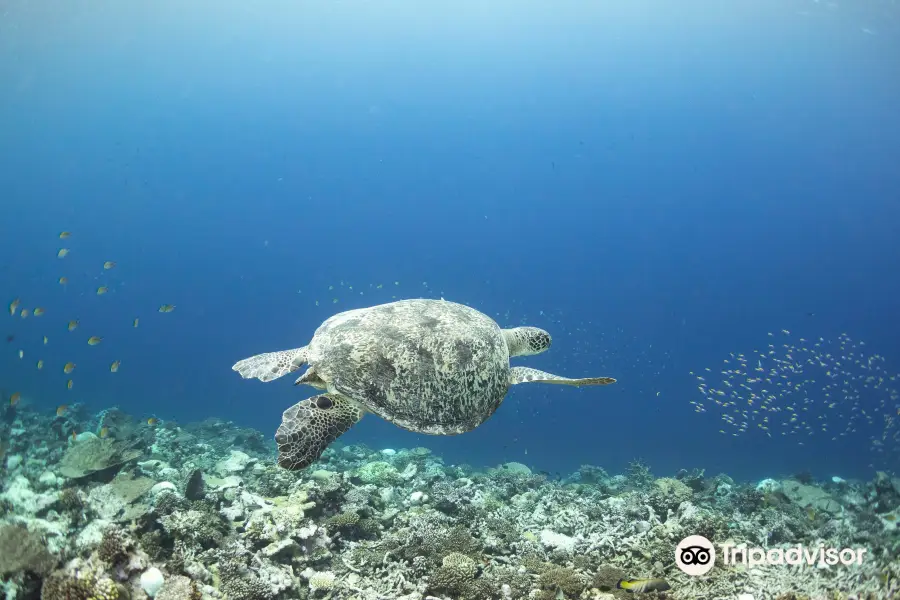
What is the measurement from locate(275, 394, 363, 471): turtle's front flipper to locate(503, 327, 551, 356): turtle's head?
9.12 ft

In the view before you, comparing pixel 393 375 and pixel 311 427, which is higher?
pixel 393 375

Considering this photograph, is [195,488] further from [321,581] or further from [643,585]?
[643,585]

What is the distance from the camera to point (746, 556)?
4910mm

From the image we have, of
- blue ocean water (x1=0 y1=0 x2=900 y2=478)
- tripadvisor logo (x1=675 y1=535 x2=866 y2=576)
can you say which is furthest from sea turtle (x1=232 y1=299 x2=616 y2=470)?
blue ocean water (x1=0 y1=0 x2=900 y2=478)

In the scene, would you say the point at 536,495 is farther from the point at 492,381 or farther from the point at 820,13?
the point at 820,13

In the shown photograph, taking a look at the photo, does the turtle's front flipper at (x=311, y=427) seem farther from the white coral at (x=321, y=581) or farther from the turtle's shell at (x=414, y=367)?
the white coral at (x=321, y=581)

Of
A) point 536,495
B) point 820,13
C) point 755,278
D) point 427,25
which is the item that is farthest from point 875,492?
point 755,278

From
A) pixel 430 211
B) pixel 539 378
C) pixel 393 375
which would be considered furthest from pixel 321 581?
pixel 430 211

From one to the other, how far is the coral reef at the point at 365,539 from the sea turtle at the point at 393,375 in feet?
4.20

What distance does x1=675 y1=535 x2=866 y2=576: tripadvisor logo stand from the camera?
470 cm

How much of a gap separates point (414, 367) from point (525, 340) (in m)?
2.52

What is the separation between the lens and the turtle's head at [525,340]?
6.84 meters

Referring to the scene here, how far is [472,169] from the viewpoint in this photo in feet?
188

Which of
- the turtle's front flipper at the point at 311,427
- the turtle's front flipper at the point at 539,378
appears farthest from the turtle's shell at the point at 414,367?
the turtle's front flipper at the point at 539,378
